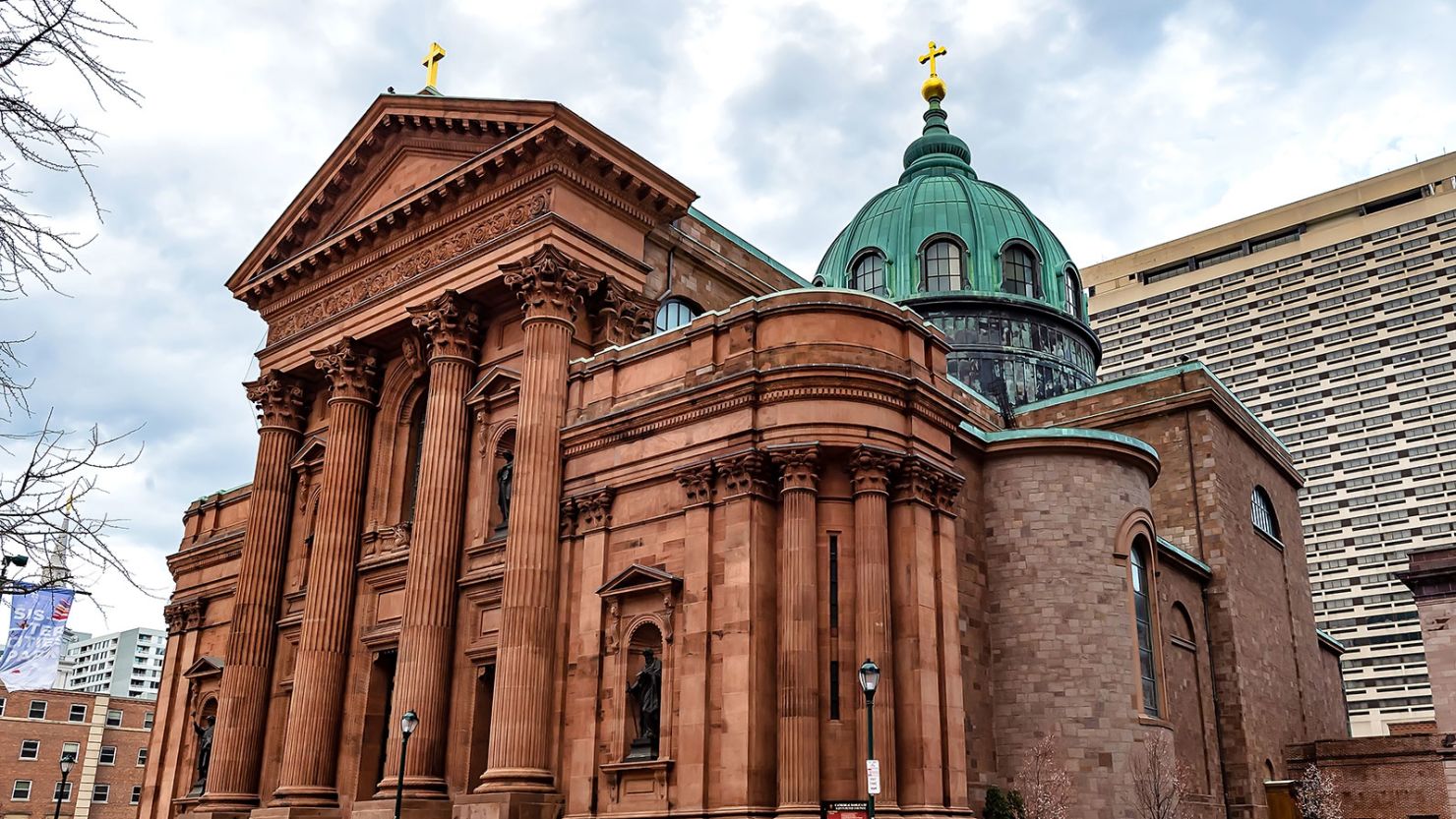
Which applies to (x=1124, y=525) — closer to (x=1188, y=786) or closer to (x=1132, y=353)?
(x=1188, y=786)

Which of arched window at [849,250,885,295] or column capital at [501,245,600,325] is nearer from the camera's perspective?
column capital at [501,245,600,325]

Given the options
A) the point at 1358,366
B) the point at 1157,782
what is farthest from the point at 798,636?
the point at 1358,366

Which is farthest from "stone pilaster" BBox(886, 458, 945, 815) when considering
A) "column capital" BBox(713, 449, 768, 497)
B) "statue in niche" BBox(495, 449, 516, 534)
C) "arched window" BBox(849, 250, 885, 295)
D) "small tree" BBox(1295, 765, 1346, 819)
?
"arched window" BBox(849, 250, 885, 295)

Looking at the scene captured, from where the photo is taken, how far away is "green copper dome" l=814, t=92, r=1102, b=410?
157 feet

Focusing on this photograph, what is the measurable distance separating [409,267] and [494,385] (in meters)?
5.21

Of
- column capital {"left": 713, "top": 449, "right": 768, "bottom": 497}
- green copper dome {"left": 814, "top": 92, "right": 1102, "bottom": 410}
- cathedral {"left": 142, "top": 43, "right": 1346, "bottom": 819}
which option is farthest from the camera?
green copper dome {"left": 814, "top": 92, "right": 1102, "bottom": 410}

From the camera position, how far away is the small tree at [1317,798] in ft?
120

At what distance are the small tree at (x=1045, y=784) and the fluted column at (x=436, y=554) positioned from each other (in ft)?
44.4

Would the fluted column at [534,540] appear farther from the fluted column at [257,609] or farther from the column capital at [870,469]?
the fluted column at [257,609]

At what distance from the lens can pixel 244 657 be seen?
1460 inches

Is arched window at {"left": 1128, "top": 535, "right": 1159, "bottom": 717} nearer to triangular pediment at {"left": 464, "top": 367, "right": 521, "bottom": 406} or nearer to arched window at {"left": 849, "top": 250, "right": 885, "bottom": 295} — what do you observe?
triangular pediment at {"left": 464, "top": 367, "right": 521, "bottom": 406}

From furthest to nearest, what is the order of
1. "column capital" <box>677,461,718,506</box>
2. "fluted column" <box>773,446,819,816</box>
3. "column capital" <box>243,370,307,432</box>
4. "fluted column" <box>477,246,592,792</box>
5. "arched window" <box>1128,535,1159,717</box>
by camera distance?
"column capital" <box>243,370,307,432</box>
"arched window" <box>1128,535,1159,717</box>
"fluted column" <box>477,246,592,792</box>
"column capital" <box>677,461,718,506</box>
"fluted column" <box>773,446,819,816</box>

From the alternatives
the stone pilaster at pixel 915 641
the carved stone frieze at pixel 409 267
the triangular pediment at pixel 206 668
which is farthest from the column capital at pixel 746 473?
the triangular pediment at pixel 206 668

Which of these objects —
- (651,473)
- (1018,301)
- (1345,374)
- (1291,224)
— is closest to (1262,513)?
(1018,301)
